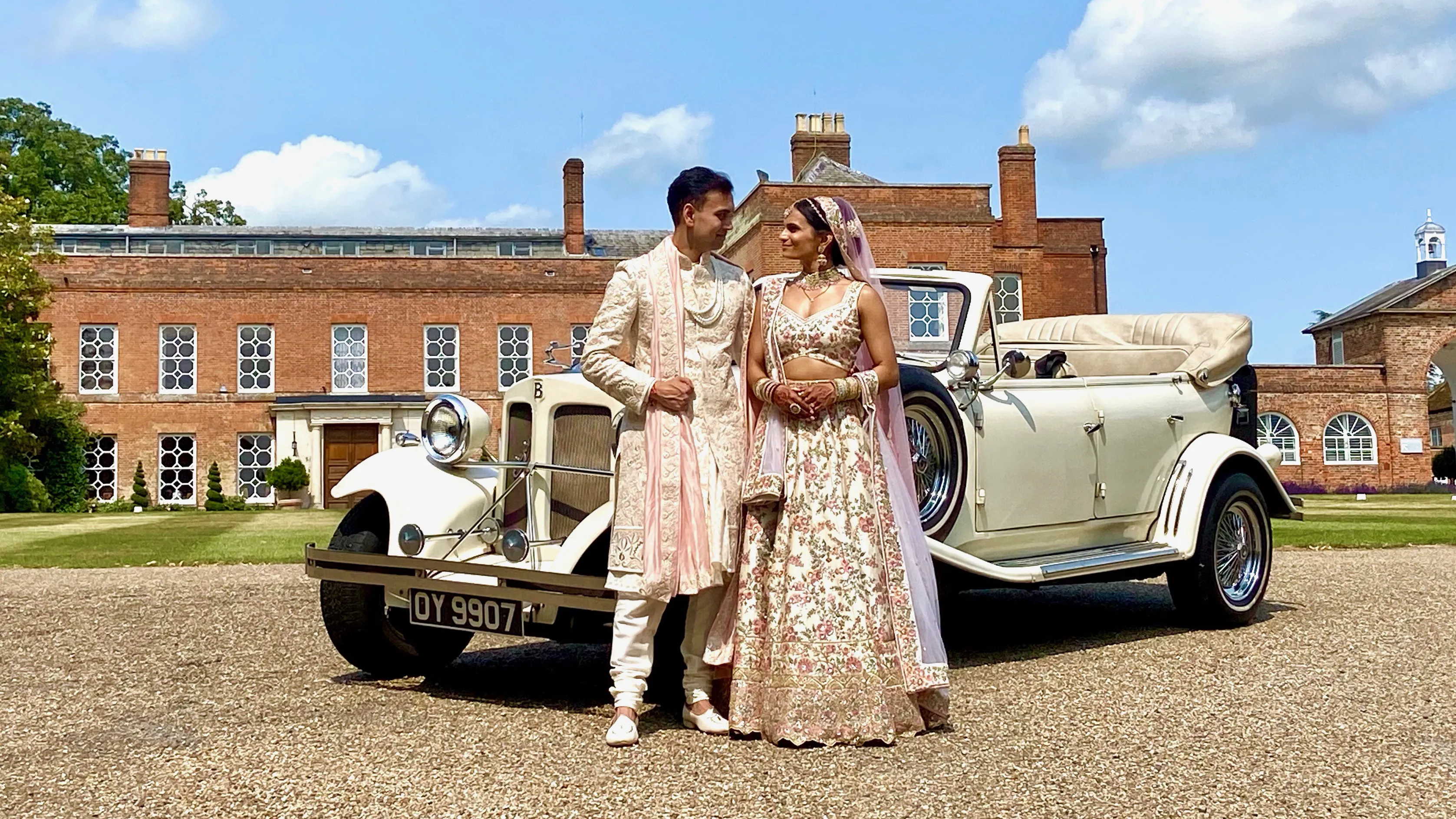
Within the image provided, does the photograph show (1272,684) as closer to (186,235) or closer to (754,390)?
(754,390)

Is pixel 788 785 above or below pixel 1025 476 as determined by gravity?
below

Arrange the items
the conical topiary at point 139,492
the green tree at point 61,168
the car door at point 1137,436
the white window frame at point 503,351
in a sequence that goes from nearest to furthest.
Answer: the car door at point 1137,436, the conical topiary at point 139,492, the white window frame at point 503,351, the green tree at point 61,168

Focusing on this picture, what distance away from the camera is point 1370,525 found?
54.0 ft

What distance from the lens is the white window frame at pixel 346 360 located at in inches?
1417

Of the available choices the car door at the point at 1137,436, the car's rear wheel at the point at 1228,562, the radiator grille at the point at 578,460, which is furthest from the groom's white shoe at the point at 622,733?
the car's rear wheel at the point at 1228,562

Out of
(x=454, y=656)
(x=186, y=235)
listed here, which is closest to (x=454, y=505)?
(x=454, y=656)

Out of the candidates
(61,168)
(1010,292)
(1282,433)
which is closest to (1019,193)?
(1010,292)

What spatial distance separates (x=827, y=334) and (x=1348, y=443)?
39.8m

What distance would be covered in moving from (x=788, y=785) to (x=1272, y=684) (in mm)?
2576

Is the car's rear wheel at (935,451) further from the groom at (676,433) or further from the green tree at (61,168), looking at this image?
the green tree at (61,168)

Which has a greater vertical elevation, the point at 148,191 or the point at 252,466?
the point at 148,191

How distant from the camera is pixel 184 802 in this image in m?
3.50

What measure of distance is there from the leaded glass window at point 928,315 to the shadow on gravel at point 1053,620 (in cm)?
→ 149

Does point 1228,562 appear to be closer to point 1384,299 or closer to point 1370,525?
point 1370,525
